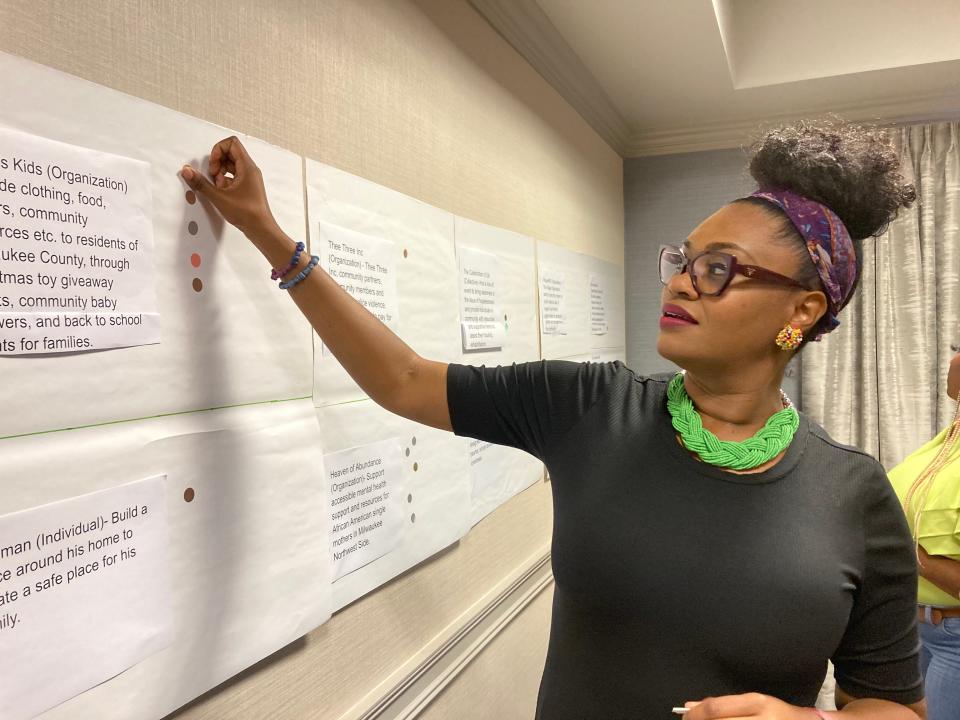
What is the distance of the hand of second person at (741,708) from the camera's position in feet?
2.53

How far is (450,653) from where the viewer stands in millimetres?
1447

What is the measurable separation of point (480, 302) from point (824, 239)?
0.80 m

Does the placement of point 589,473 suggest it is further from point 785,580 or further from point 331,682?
point 331,682

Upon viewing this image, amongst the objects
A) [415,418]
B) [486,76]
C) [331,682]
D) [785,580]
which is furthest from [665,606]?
[486,76]

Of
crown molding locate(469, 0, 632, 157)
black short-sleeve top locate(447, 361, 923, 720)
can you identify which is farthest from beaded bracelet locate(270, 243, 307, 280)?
crown molding locate(469, 0, 632, 157)

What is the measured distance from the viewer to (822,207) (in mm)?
936

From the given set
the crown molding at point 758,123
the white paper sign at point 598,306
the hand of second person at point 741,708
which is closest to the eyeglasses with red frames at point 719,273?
the hand of second person at point 741,708

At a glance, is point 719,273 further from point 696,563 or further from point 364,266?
point 364,266

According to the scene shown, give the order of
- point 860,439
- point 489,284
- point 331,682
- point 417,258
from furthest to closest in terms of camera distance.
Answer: point 860,439 → point 489,284 → point 417,258 → point 331,682

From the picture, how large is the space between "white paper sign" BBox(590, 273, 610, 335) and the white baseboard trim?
95 centimetres

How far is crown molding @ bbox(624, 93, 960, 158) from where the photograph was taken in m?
2.80

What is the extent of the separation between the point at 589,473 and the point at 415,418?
0.83 feet

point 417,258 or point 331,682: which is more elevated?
point 417,258

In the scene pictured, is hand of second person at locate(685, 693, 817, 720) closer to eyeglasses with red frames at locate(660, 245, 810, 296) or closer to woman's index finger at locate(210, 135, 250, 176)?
eyeglasses with red frames at locate(660, 245, 810, 296)
